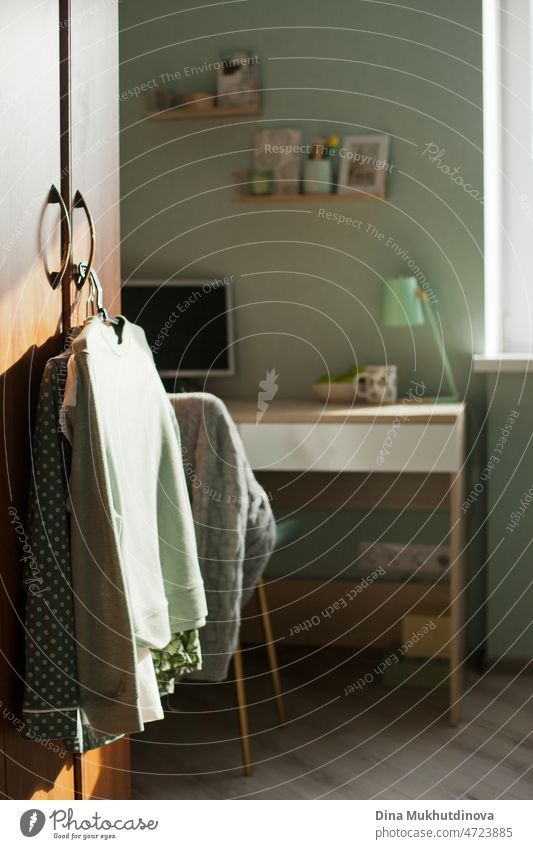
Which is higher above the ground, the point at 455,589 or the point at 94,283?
the point at 94,283

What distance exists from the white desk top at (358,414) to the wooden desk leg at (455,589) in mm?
169

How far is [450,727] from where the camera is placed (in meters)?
2.42

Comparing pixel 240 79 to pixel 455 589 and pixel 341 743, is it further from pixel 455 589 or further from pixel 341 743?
pixel 341 743

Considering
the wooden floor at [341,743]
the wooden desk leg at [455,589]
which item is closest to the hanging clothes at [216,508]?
the wooden floor at [341,743]

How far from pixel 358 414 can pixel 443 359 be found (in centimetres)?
40

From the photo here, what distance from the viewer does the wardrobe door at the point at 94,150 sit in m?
1.36

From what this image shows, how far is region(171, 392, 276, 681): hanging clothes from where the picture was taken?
6.40 feet

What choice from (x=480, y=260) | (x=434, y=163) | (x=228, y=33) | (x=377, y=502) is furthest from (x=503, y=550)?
(x=228, y=33)

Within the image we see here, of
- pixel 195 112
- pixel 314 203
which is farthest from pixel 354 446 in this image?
pixel 195 112

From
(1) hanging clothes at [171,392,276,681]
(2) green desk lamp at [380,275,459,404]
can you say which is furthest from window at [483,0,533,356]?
(1) hanging clothes at [171,392,276,681]

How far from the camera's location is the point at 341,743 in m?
2.30

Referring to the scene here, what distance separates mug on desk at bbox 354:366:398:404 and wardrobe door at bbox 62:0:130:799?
1270 millimetres

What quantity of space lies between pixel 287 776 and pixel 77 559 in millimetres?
1129

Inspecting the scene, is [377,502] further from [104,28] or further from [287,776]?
[104,28]
